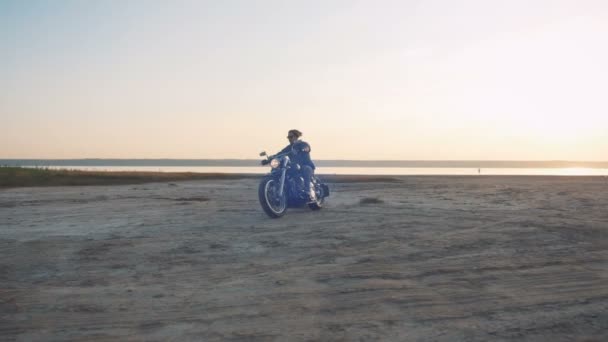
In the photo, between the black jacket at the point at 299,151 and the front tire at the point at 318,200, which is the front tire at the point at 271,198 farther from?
the front tire at the point at 318,200

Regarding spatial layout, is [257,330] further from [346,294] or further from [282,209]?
[282,209]

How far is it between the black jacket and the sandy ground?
7.08 ft

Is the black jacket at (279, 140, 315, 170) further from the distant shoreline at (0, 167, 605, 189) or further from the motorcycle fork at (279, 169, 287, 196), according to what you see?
the distant shoreline at (0, 167, 605, 189)

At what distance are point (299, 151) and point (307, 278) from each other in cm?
742

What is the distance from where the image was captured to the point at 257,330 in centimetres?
399

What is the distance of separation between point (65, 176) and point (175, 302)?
2243cm

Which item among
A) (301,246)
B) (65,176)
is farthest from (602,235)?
(65,176)

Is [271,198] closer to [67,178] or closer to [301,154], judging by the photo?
[301,154]

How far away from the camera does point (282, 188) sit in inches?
461

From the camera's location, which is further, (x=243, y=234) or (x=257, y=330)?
(x=243, y=234)

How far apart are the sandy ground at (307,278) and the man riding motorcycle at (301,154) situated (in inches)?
76.8

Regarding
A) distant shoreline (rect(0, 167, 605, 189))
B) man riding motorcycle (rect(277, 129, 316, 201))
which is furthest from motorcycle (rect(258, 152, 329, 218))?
distant shoreline (rect(0, 167, 605, 189))

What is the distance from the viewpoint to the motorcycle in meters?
11.2

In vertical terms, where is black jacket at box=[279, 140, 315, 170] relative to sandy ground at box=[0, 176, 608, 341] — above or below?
above
